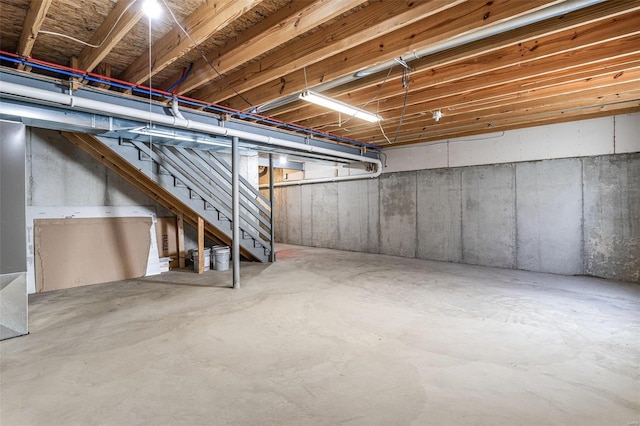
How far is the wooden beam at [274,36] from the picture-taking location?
1942 mm

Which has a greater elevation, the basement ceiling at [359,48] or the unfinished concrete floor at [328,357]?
the basement ceiling at [359,48]

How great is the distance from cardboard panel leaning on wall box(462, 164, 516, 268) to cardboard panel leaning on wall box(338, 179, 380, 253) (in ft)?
6.22

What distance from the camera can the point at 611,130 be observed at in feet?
14.1

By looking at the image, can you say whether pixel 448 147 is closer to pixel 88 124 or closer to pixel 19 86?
pixel 88 124

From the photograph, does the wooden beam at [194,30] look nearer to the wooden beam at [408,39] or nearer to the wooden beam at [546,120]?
the wooden beam at [408,39]

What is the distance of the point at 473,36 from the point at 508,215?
3.84 meters

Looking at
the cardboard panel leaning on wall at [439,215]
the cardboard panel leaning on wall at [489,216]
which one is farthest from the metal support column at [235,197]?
the cardboard panel leaning on wall at [489,216]

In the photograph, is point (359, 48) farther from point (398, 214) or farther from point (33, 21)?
point (398, 214)

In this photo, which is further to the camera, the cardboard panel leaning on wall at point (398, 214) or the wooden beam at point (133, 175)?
the cardboard panel leaning on wall at point (398, 214)

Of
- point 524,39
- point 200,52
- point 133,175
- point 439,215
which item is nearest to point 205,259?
point 133,175

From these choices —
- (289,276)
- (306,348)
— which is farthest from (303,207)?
(306,348)

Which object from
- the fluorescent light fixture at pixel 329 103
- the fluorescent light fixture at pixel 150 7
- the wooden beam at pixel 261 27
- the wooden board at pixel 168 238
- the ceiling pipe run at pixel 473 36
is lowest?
the wooden board at pixel 168 238

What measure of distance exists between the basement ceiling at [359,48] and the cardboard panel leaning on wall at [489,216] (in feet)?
5.19

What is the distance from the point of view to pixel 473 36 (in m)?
2.21
